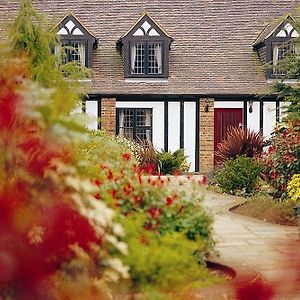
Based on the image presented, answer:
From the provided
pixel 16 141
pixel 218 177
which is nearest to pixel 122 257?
pixel 16 141

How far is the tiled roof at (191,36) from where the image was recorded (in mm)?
21891

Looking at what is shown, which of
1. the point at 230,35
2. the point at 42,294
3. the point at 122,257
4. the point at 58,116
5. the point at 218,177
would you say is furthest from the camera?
the point at 230,35

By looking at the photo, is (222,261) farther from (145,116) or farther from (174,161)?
(145,116)

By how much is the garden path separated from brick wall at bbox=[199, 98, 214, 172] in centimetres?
758

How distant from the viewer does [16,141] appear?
2.30 metres

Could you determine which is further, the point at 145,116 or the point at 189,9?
the point at 189,9

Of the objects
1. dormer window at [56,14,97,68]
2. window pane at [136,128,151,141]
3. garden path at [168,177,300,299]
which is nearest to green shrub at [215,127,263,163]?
window pane at [136,128,151,141]

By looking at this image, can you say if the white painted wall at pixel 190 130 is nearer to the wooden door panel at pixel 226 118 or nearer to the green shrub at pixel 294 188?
the wooden door panel at pixel 226 118

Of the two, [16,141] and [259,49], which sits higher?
[259,49]

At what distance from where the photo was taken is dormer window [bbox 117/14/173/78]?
21906mm

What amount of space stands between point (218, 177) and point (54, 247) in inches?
590

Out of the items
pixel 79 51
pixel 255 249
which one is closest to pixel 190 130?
pixel 79 51

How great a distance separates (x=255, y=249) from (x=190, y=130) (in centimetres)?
1365

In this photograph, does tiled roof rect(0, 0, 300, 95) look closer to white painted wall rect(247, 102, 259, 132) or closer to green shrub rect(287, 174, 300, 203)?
white painted wall rect(247, 102, 259, 132)
